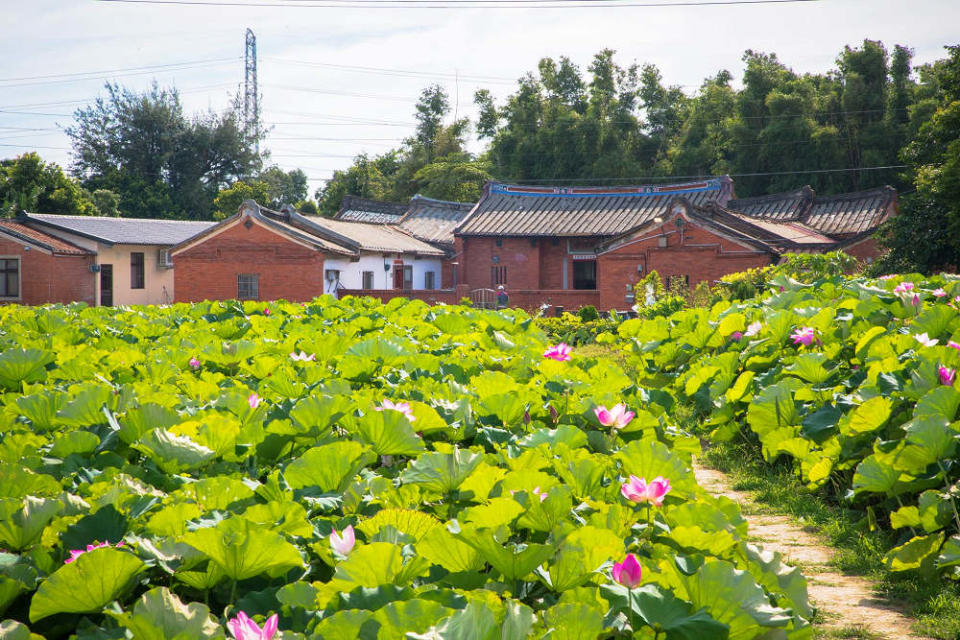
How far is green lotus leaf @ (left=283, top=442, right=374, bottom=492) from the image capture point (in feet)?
5.85

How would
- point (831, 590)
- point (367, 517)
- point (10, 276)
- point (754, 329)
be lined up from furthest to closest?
point (10, 276)
point (754, 329)
point (831, 590)
point (367, 517)

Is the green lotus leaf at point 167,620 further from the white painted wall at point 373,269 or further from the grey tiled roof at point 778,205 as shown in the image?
the grey tiled roof at point 778,205

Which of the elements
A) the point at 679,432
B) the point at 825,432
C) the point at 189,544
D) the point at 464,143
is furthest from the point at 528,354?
the point at 464,143

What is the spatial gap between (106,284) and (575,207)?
15.8 metres

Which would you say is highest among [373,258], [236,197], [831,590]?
[236,197]

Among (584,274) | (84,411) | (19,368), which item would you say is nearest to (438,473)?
(84,411)

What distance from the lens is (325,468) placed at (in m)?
1.79

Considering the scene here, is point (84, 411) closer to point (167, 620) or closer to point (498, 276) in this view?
point (167, 620)

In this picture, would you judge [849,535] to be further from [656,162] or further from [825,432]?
[656,162]

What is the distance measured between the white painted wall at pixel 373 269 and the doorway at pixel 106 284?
851cm

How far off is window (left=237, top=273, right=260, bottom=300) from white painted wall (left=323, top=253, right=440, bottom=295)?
213 cm

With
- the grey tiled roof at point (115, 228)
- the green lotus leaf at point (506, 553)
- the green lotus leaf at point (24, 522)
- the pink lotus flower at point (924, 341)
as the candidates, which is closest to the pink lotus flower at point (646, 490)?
the green lotus leaf at point (506, 553)

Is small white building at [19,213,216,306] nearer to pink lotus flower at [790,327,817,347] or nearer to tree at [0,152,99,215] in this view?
tree at [0,152,99,215]

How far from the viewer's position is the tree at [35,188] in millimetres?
30834
